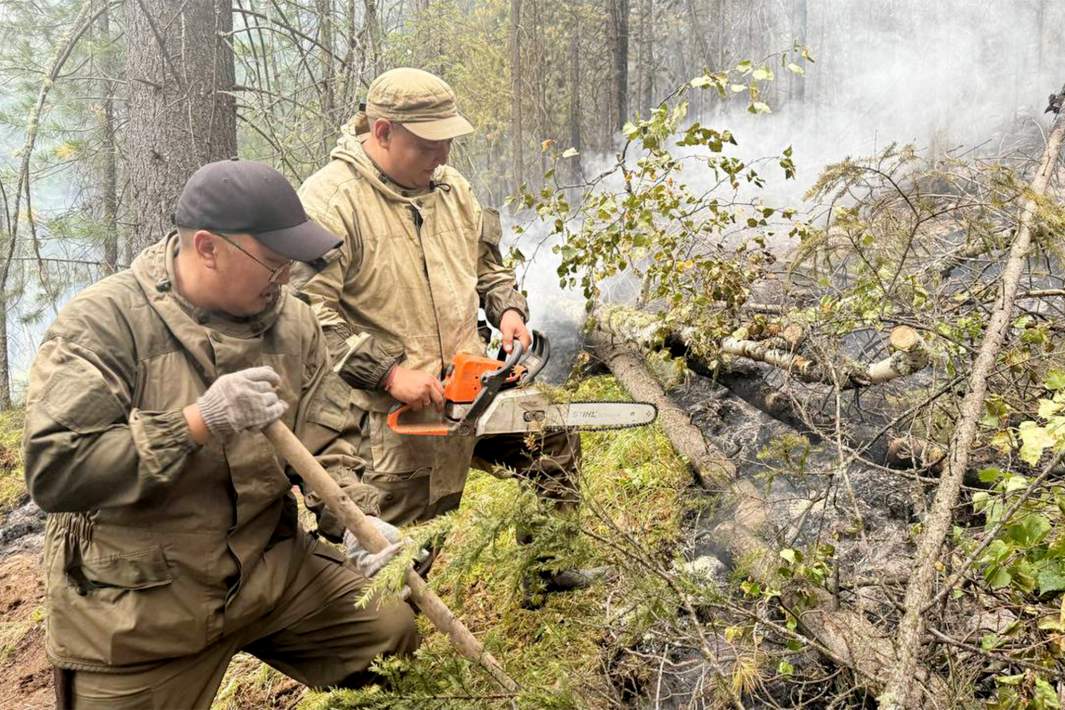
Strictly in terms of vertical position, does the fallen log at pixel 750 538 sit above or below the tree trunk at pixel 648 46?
below

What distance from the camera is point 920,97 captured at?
15.7 metres

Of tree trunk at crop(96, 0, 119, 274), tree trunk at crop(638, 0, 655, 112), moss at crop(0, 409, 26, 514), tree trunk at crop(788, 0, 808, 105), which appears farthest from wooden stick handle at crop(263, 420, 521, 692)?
tree trunk at crop(788, 0, 808, 105)

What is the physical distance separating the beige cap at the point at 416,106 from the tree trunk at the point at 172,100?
2434 mm

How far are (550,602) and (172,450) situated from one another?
211 centimetres

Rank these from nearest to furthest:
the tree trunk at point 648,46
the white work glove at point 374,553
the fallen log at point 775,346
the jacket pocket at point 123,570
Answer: the jacket pocket at point 123,570 → the white work glove at point 374,553 → the fallen log at point 775,346 → the tree trunk at point 648,46

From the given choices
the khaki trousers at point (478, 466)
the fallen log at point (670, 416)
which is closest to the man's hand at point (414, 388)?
the khaki trousers at point (478, 466)

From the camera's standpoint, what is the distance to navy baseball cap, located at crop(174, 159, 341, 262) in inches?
85.8

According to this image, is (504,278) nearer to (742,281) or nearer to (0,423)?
(742,281)

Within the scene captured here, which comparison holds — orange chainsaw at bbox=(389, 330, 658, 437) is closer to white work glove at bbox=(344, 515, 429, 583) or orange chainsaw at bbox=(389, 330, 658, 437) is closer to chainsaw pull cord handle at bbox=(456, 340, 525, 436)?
chainsaw pull cord handle at bbox=(456, 340, 525, 436)

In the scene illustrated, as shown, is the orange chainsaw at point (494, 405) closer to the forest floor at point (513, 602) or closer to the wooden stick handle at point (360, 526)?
the forest floor at point (513, 602)

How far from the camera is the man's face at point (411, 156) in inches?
125

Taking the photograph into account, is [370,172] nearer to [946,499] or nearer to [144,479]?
[144,479]

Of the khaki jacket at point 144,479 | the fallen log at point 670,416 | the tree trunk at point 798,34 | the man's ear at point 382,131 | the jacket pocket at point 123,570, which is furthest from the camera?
the tree trunk at point 798,34

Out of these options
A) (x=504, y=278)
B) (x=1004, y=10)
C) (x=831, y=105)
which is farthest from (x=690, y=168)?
(x=504, y=278)
